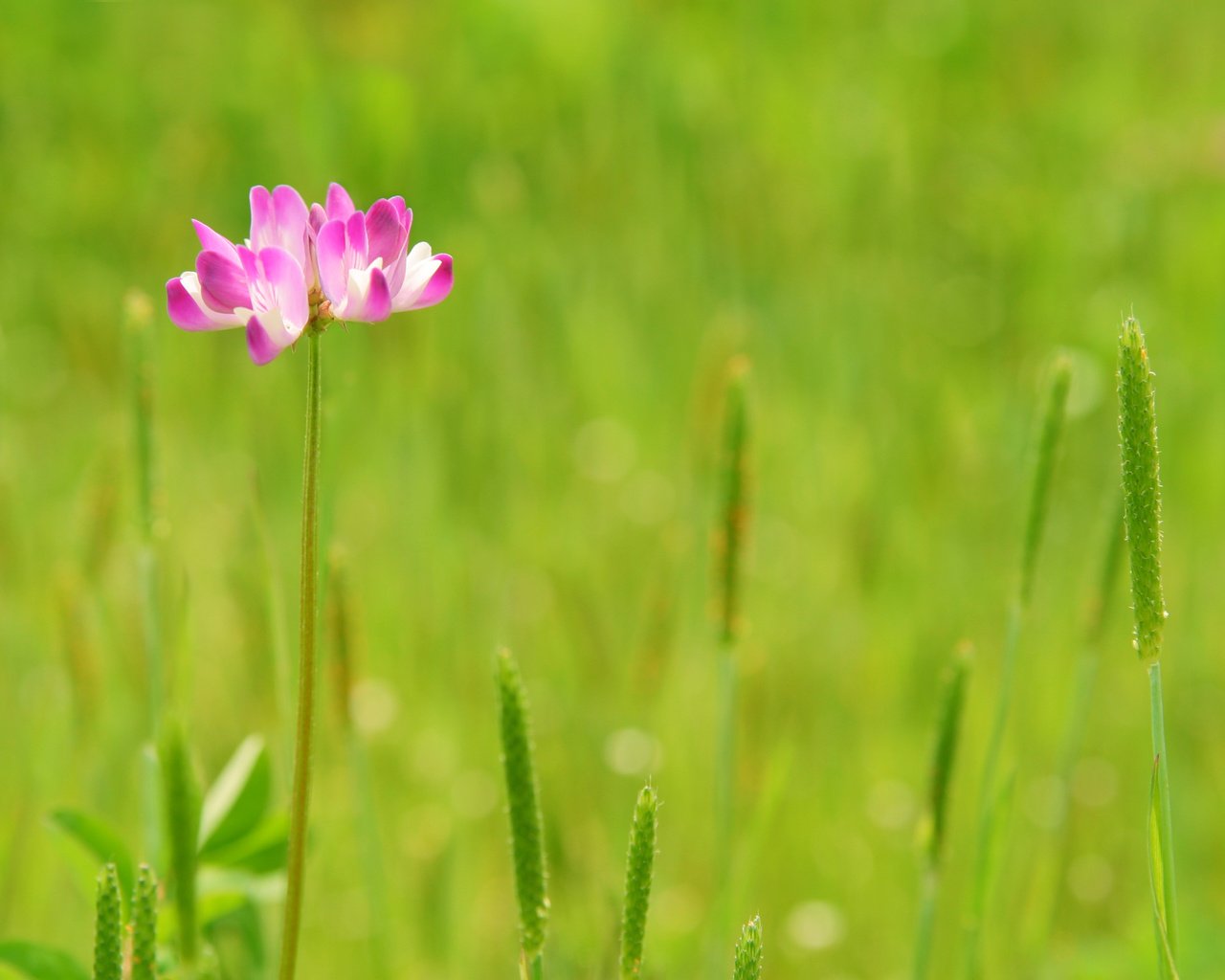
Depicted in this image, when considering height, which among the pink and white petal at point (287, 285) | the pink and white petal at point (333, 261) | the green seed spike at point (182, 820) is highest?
the pink and white petal at point (333, 261)

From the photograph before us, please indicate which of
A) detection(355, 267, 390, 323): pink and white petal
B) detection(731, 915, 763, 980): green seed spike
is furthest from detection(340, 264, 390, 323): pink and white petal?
detection(731, 915, 763, 980): green seed spike

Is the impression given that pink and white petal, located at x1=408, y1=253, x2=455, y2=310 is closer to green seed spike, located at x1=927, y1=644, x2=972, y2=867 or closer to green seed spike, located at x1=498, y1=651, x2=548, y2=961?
green seed spike, located at x1=498, y1=651, x2=548, y2=961

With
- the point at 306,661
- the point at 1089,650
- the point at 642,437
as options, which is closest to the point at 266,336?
the point at 306,661

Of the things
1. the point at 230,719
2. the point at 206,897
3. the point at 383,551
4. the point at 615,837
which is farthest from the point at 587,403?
the point at 206,897

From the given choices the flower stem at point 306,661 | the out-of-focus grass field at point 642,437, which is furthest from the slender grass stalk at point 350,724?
the flower stem at point 306,661

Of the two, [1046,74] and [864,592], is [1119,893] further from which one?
[1046,74]

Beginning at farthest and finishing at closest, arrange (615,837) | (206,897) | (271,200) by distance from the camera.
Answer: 1. (615,837)
2. (206,897)
3. (271,200)

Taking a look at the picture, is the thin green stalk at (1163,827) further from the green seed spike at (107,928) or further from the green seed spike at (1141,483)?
the green seed spike at (107,928)
